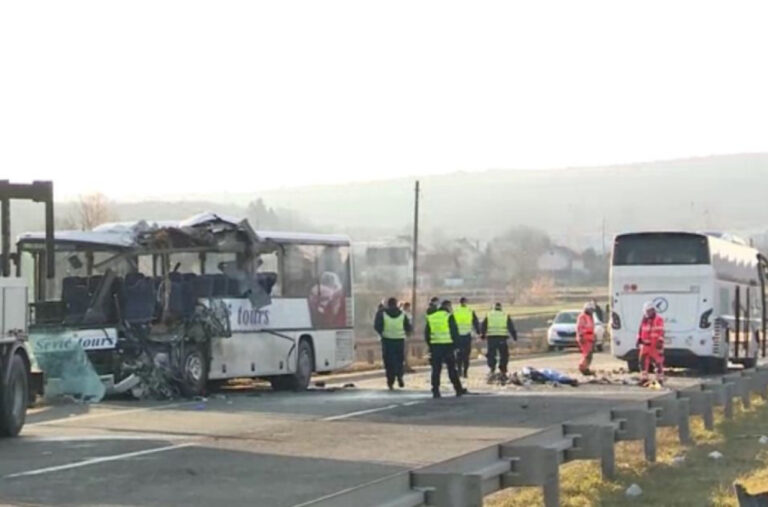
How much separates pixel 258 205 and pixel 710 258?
50613mm

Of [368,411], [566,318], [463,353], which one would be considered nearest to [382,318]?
[463,353]

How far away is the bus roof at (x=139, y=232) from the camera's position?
26.2 meters

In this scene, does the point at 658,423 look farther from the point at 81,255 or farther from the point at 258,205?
the point at 258,205

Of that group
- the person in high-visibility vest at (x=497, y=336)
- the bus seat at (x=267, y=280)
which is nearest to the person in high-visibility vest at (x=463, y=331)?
the person in high-visibility vest at (x=497, y=336)

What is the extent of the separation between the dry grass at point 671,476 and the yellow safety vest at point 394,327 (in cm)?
1046

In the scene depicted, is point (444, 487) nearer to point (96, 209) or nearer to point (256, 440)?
point (256, 440)

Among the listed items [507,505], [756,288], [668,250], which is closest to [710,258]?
[668,250]

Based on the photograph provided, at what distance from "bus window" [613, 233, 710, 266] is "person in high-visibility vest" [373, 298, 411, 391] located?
6.87 meters

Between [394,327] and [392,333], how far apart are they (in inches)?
5.7

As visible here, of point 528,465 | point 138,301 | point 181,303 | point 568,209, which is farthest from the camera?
point 568,209

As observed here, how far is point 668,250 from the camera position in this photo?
110ft

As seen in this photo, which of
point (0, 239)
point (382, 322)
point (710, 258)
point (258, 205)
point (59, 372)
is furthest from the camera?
point (258, 205)

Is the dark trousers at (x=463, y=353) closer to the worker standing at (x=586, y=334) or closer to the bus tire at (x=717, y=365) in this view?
the worker standing at (x=586, y=334)

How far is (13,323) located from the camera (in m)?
18.0
